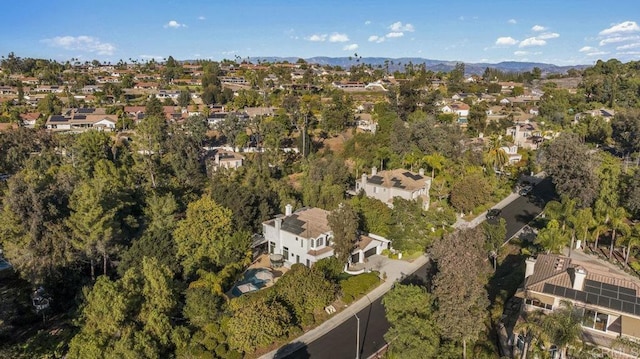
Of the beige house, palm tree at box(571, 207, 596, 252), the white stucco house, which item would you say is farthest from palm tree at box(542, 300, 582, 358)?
the beige house

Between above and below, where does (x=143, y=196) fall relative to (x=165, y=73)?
below

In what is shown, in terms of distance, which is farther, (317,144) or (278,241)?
(317,144)

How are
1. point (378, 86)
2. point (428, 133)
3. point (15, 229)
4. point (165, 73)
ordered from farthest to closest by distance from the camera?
point (165, 73)
point (378, 86)
point (428, 133)
point (15, 229)

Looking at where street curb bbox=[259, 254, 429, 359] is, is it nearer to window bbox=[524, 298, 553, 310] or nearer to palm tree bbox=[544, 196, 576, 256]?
window bbox=[524, 298, 553, 310]

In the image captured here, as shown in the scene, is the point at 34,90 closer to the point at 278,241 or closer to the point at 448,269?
the point at 278,241

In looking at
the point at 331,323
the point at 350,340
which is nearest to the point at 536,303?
the point at 350,340

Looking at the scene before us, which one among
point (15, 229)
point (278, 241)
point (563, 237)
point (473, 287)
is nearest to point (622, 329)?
point (473, 287)
